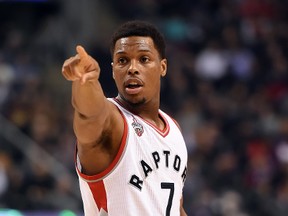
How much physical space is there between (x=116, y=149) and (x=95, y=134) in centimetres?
35

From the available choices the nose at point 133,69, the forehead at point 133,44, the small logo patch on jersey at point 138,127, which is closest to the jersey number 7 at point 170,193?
the small logo patch on jersey at point 138,127

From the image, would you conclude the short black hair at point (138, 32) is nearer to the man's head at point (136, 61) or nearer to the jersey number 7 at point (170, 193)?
the man's head at point (136, 61)

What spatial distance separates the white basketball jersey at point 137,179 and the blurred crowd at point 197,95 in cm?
599

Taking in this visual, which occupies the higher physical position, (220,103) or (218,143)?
(220,103)

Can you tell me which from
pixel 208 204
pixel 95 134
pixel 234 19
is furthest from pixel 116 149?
pixel 234 19

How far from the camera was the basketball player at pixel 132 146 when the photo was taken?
4.88 m

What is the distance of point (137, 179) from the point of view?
5.01 meters

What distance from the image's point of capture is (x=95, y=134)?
4633mm

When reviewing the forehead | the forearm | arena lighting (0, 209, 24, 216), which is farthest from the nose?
arena lighting (0, 209, 24, 216)

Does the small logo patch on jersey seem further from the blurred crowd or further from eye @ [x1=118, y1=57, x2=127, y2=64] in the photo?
the blurred crowd

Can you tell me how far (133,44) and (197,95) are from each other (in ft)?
27.8

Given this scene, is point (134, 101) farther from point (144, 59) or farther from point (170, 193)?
point (170, 193)

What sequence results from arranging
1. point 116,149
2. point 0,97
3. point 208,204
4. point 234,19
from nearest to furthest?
1. point 116,149
2. point 208,204
3. point 0,97
4. point 234,19

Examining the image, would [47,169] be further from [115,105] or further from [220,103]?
[115,105]
